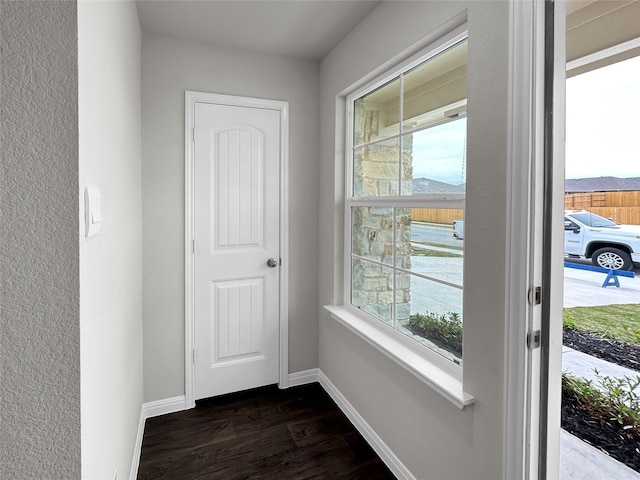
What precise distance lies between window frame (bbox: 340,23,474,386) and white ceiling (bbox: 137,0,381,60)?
1.27 ft

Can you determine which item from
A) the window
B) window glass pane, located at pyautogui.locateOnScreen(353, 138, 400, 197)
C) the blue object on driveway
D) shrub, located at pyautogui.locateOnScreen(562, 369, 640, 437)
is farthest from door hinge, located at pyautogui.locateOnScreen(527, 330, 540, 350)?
window glass pane, located at pyautogui.locateOnScreen(353, 138, 400, 197)

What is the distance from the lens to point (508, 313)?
128 cm

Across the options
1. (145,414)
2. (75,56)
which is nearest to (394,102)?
(75,56)

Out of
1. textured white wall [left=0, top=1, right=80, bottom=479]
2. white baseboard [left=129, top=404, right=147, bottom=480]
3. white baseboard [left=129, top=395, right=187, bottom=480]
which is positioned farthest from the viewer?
white baseboard [left=129, top=395, right=187, bottom=480]

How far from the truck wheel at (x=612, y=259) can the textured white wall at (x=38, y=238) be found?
140 centimetres

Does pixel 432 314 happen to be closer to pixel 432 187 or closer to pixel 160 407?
pixel 432 187

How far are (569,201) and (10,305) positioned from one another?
4.98 feet

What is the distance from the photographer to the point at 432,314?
1776 mm

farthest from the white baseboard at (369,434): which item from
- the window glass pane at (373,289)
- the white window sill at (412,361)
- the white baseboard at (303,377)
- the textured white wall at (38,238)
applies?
the textured white wall at (38,238)

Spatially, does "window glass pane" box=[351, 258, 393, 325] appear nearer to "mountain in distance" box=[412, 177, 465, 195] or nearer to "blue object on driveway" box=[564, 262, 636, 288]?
"mountain in distance" box=[412, 177, 465, 195]

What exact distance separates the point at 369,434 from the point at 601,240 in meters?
1.59

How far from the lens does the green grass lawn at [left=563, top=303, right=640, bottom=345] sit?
40.6 inches

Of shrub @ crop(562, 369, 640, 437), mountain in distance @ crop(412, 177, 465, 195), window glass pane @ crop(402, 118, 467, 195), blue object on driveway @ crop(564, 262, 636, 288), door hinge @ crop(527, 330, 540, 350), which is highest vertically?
window glass pane @ crop(402, 118, 467, 195)

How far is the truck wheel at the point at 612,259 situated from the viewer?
1.06 m
